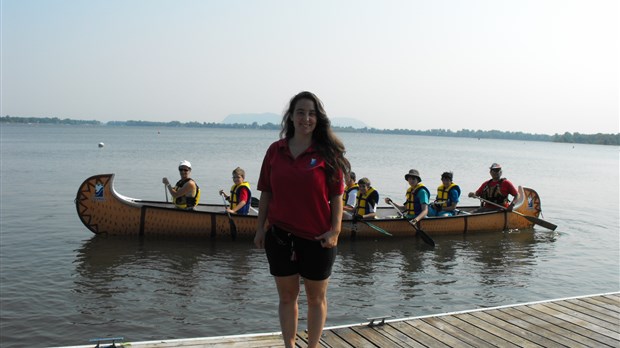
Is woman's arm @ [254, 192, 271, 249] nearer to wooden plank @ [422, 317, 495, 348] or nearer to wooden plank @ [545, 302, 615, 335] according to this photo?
wooden plank @ [422, 317, 495, 348]

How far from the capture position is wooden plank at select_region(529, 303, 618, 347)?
4789 millimetres

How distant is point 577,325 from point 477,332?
1.16 m

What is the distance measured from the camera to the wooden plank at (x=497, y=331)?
4580 mm

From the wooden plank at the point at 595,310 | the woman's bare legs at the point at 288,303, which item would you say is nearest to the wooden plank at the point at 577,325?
the wooden plank at the point at 595,310

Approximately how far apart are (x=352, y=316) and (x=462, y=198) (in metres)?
15.6

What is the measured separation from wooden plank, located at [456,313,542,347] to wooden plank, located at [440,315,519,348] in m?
0.05

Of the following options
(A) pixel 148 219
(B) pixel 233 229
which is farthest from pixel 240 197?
(A) pixel 148 219

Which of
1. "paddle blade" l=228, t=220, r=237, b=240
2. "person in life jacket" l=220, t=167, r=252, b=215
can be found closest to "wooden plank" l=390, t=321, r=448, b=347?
"person in life jacket" l=220, t=167, r=252, b=215

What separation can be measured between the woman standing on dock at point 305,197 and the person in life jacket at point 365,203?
8.39 meters

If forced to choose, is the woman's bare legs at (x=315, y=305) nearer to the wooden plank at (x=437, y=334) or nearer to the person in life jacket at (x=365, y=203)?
the wooden plank at (x=437, y=334)

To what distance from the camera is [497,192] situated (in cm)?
1362

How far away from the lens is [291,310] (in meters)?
3.51

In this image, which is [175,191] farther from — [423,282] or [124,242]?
[423,282]

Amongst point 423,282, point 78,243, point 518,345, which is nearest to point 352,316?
point 423,282
